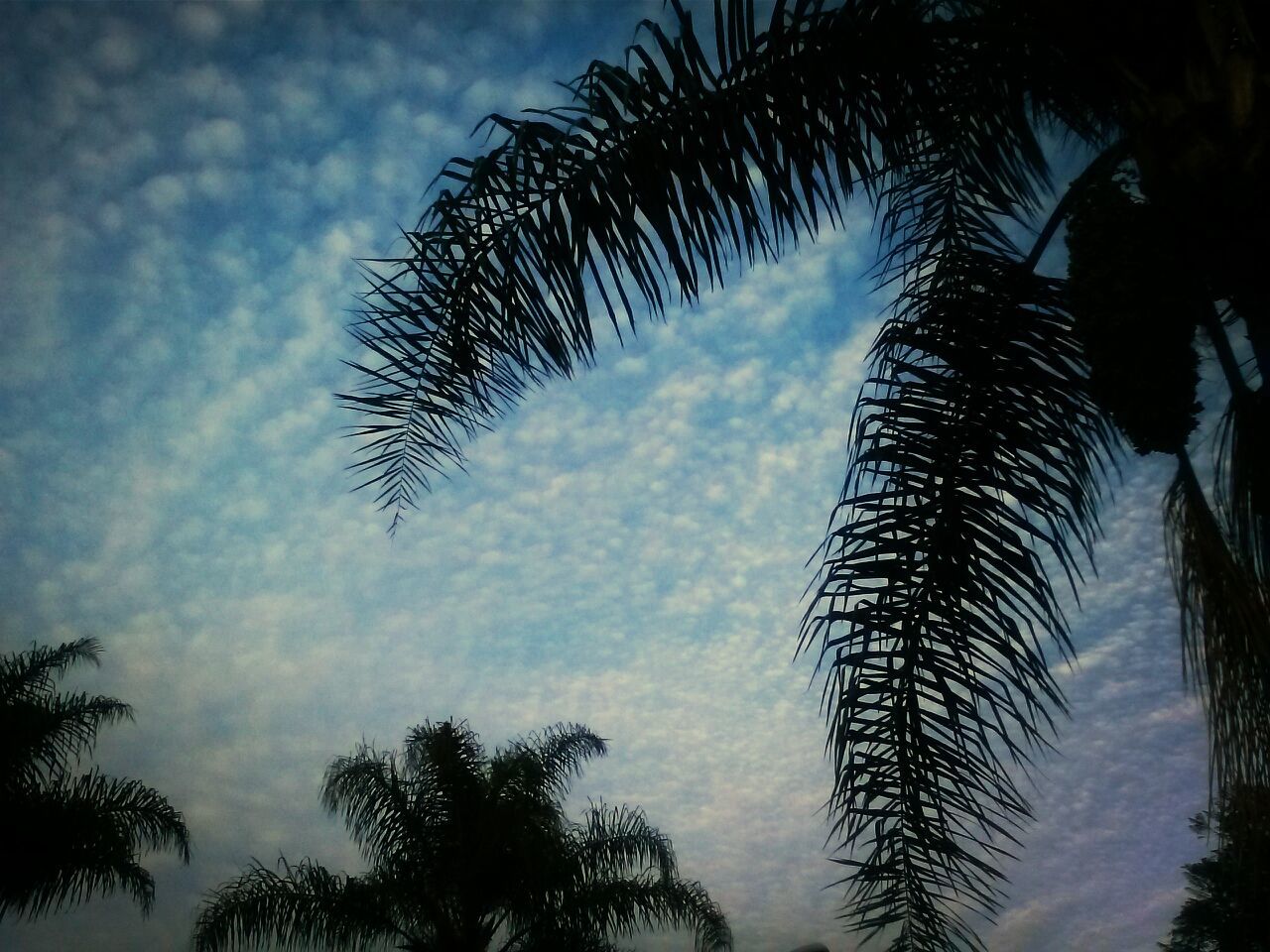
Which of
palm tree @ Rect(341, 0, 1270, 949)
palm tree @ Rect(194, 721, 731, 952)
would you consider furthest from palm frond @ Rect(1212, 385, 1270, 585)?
palm tree @ Rect(194, 721, 731, 952)

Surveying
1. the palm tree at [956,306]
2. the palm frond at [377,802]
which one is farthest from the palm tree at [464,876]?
the palm tree at [956,306]

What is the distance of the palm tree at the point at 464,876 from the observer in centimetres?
1430

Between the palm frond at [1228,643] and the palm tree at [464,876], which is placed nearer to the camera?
the palm frond at [1228,643]

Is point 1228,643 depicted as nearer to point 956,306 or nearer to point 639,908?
point 956,306

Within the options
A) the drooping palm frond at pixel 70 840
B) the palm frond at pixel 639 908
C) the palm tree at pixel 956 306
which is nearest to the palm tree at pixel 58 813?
the drooping palm frond at pixel 70 840

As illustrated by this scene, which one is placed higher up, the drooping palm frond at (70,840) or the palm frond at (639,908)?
the drooping palm frond at (70,840)

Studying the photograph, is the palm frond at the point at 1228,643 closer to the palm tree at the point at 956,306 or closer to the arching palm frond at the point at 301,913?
the palm tree at the point at 956,306

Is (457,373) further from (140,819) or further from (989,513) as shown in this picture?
(140,819)

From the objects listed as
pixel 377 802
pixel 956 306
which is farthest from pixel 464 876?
pixel 956 306

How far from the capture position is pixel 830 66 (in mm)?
3662

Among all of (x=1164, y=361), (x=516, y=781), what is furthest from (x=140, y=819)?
(x=1164, y=361)

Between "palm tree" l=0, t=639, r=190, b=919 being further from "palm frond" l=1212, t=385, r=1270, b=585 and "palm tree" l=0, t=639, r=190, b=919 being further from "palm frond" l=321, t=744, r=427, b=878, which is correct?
"palm frond" l=1212, t=385, r=1270, b=585

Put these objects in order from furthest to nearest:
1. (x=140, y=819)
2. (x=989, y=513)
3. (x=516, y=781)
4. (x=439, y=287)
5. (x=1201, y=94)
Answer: (x=516, y=781), (x=140, y=819), (x=439, y=287), (x=989, y=513), (x=1201, y=94)

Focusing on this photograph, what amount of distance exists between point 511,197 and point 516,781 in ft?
44.7
